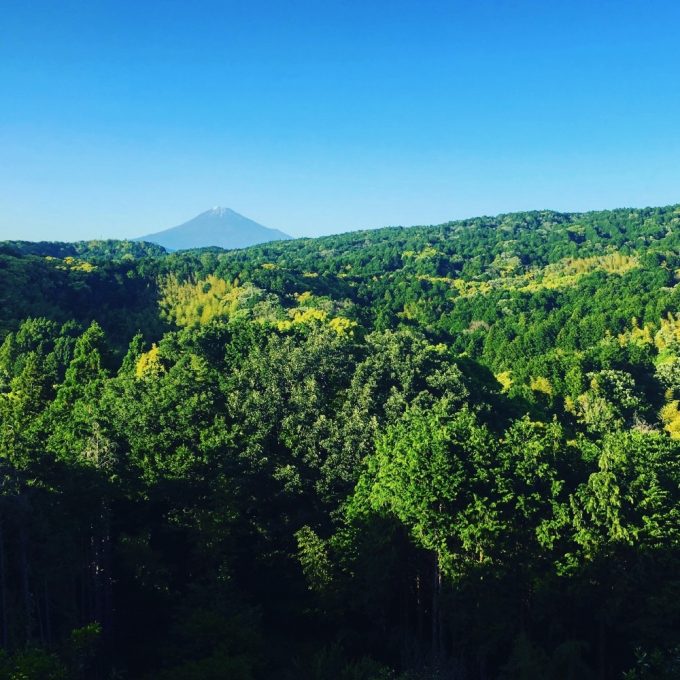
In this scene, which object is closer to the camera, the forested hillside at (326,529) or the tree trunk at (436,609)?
the forested hillside at (326,529)

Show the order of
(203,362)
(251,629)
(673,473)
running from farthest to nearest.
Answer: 1. (203,362)
2. (673,473)
3. (251,629)

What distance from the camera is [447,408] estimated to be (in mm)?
35719

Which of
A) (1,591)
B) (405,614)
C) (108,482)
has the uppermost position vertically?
(108,482)

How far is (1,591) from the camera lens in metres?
21.6

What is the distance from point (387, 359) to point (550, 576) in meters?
17.7

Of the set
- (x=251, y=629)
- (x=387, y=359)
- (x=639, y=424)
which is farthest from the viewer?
(x=639, y=424)

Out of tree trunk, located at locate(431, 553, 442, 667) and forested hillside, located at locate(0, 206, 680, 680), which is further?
tree trunk, located at locate(431, 553, 442, 667)

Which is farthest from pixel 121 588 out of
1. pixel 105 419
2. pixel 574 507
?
pixel 574 507

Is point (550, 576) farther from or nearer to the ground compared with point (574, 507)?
nearer to the ground

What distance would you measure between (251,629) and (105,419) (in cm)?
1595

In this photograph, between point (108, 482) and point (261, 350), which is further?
point (261, 350)

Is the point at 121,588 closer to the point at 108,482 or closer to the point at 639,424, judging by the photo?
the point at 108,482

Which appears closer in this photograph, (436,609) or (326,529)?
(436,609)

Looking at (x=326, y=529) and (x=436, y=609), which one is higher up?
(x=326, y=529)
